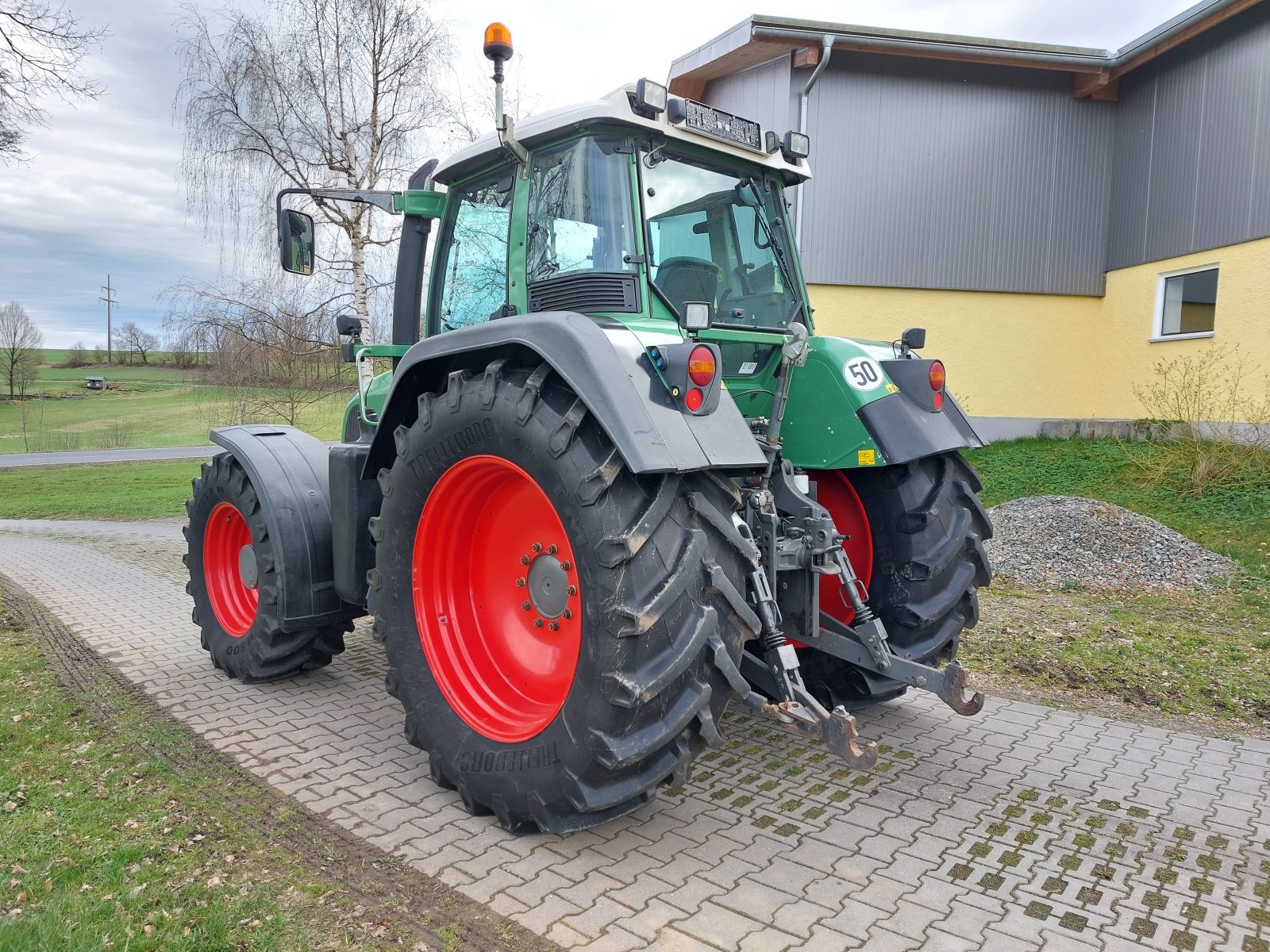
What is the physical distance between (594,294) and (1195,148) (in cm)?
1215

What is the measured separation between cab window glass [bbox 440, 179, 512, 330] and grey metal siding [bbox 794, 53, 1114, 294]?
9771mm

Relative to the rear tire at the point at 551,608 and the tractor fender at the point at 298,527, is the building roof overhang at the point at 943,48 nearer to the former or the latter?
the tractor fender at the point at 298,527

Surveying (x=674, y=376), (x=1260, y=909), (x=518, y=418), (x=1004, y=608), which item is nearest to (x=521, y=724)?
(x=518, y=418)

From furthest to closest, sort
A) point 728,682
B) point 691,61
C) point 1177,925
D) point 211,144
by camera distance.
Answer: point 691,61 < point 211,144 < point 728,682 < point 1177,925

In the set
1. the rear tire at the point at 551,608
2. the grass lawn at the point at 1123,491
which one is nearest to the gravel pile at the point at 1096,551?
the grass lawn at the point at 1123,491

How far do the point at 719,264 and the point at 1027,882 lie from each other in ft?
7.96

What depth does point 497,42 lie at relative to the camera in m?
3.17

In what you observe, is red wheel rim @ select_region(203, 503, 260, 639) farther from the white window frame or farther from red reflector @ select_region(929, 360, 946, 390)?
the white window frame

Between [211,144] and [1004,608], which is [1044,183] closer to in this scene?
[1004,608]

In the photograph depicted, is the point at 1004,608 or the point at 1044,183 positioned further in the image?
the point at 1044,183

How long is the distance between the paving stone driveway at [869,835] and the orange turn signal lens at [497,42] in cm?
274

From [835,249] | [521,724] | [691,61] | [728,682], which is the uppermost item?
[691,61]

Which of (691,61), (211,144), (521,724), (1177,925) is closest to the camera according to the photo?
(1177,925)

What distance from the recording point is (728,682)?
2.59 m
